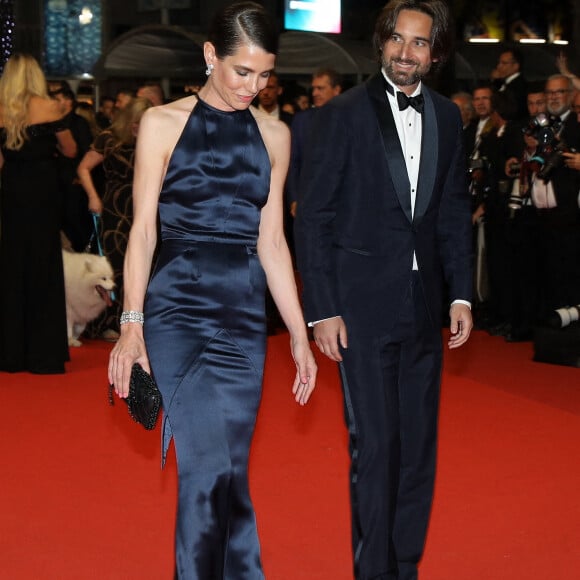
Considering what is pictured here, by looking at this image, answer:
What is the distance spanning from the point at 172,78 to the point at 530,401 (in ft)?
62.7

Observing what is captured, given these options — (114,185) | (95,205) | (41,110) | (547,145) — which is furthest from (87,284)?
(547,145)

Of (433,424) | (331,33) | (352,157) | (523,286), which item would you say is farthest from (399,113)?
(331,33)

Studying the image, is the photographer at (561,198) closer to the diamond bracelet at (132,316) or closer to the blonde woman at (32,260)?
the blonde woman at (32,260)

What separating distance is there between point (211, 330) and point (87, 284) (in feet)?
21.0

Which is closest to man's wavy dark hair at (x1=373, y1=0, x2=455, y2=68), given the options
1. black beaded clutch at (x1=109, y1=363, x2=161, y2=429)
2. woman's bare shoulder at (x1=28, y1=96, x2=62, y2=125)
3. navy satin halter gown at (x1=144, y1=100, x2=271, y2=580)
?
navy satin halter gown at (x1=144, y1=100, x2=271, y2=580)

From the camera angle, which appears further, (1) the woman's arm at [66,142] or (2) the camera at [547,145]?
(2) the camera at [547,145]

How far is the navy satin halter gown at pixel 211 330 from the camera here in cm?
340

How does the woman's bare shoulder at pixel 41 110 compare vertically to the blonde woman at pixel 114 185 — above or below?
above

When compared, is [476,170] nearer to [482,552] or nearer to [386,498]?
[482,552]

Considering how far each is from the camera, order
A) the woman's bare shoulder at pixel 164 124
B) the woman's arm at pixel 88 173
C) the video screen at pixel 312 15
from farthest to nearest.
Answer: the video screen at pixel 312 15
the woman's arm at pixel 88 173
the woman's bare shoulder at pixel 164 124

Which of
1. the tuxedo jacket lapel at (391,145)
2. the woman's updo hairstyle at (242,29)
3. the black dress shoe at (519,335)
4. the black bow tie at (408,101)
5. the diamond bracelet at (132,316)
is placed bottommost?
the black dress shoe at (519,335)

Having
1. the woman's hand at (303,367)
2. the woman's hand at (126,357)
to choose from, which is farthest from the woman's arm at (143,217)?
the woman's hand at (303,367)

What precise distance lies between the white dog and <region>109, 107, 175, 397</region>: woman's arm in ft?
20.8

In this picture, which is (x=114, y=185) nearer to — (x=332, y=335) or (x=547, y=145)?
(x=547, y=145)
